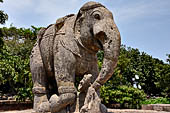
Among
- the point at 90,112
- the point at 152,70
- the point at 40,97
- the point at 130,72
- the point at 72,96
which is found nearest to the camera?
the point at 90,112

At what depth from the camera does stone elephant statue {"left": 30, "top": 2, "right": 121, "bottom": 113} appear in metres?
4.27

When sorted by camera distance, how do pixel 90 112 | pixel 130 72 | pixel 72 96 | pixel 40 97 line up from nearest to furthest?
1. pixel 90 112
2. pixel 72 96
3. pixel 40 97
4. pixel 130 72

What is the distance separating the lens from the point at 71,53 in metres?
4.53

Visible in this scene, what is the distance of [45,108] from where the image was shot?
Result: 464 centimetres

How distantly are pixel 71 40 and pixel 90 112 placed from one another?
165 centimetres

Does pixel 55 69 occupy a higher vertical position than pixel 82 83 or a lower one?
higher

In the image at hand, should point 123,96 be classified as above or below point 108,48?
below

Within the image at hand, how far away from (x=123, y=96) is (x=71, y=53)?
12.4 m

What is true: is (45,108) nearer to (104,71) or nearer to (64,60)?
(64,60)

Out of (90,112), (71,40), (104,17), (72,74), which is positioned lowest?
(90,112)

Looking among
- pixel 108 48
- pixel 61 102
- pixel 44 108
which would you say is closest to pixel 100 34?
pixel 108 48

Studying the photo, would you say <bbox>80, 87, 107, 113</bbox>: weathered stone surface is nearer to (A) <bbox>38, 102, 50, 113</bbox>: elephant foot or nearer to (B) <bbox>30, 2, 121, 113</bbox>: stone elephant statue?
(B) <bbox>30, 2, 121, 113</bbox>: stone elephant statue

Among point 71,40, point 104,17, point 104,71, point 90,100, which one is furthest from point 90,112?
point 104,17

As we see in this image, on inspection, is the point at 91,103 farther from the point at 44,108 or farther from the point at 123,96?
the point at 123,96
